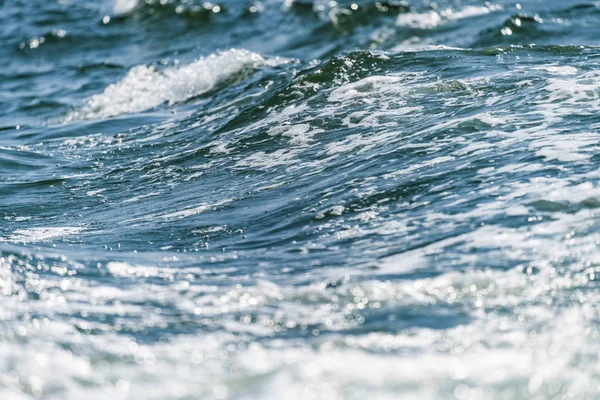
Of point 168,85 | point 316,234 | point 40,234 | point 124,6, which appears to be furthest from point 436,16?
point 316,234

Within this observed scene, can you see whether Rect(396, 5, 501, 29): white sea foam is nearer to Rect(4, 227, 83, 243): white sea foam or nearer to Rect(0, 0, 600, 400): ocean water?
Rect(0, 0, 600, 400): ocean water

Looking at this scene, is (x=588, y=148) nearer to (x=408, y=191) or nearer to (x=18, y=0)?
(x=408, y=191)

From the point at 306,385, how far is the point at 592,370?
0.95 m

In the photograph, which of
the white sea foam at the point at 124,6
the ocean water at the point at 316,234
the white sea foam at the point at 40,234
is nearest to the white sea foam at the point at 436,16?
the ocean water at the point at 316,234

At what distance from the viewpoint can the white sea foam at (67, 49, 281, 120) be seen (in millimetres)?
9281

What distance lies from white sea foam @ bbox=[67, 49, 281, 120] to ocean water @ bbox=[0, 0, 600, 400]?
0.04 metres

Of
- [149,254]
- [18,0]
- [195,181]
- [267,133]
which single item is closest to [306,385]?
[149,254]

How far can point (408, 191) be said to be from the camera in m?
4.82

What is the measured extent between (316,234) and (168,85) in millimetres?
5694

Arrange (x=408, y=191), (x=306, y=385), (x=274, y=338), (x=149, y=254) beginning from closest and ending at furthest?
(x=306, y=385)
(x=274, y=338)
(x=149, y=254)
(x=408, y=191)

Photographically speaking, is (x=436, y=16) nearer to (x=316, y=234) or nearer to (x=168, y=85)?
(x=168, y=85)

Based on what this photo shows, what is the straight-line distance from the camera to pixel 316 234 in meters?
4.48

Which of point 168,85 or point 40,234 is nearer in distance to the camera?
point 40,234

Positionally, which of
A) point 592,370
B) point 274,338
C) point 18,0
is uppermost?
point 18,0
